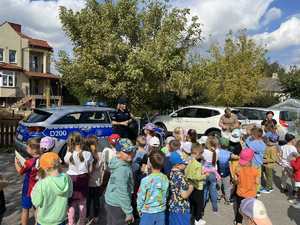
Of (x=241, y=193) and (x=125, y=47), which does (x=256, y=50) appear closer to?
(x=125, y=47)

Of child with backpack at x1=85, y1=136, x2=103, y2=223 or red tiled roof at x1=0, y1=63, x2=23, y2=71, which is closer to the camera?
child with backpack at x1=85, y1=136, x2=103, y2=223

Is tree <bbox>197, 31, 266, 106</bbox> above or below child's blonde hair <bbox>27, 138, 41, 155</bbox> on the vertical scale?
above

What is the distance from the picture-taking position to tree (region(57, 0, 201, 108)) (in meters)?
14.1

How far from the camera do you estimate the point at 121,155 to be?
4914mm

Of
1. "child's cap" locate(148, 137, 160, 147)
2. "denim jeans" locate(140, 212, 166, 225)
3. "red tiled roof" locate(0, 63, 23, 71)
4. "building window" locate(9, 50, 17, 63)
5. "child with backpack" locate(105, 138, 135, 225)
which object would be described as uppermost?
"building window" locate(9, 50, 17, 63)

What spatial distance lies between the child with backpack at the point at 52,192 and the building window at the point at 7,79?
145 feet

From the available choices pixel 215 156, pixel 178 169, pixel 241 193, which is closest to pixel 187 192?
pixel 178 169

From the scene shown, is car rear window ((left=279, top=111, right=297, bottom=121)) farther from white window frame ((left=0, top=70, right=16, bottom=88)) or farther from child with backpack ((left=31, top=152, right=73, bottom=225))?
white window frame ((left=0, top=70, right=16, bottom=88))

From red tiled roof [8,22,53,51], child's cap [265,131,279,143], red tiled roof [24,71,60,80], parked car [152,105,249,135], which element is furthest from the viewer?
red tiled roof [8,22,53,51]

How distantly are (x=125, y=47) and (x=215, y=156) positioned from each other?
25.1 feet

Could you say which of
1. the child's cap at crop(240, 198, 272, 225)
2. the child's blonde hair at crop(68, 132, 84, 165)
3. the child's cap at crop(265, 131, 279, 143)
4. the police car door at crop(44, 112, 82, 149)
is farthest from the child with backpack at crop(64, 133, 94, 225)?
the child's cap at crop(265, 131, 279, 143)

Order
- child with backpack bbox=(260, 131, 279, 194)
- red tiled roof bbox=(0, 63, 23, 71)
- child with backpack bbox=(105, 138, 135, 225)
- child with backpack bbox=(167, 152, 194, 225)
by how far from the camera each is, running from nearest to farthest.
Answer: child with backpack bbox=(105, 138, 135, 225) → child with backpack bbox=(167, 152, 194, 225) → child with backpack bbox=(260, 131, 279, 194) → red tiled roof bbox=(0, 63, 23, 71)

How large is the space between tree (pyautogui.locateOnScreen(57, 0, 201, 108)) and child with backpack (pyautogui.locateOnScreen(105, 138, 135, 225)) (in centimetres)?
902

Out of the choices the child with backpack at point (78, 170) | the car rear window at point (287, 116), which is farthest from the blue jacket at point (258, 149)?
the car rear window at point (287, 116)
